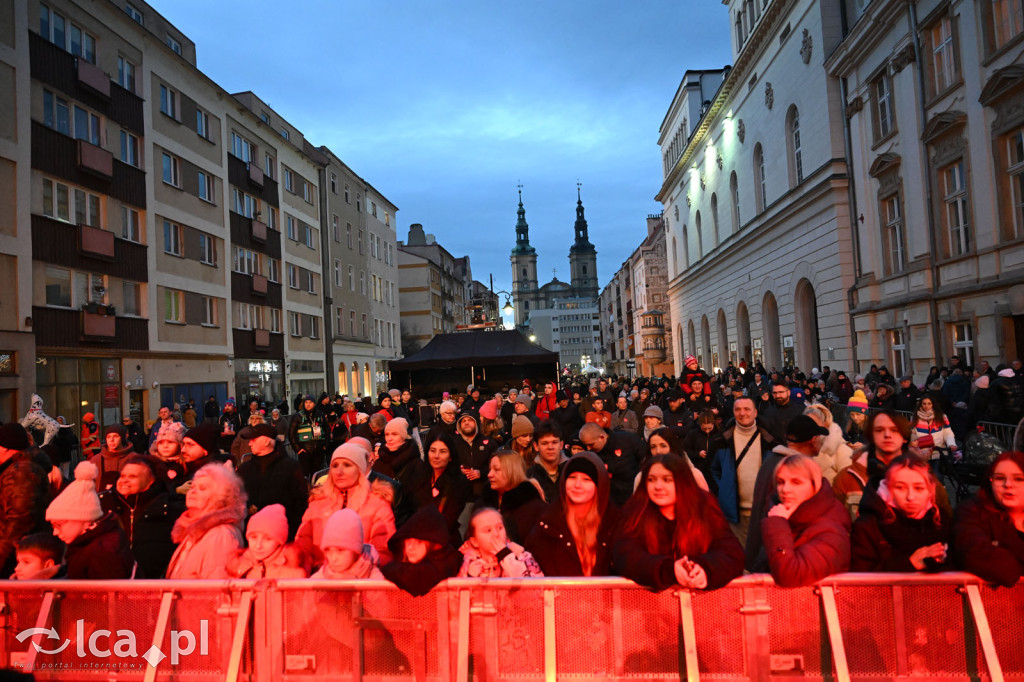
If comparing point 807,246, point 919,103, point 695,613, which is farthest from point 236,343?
point 695,613

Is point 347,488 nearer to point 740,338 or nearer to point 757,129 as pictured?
point 757,129

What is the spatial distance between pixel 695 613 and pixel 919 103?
68.7 ft

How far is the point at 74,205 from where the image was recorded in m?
21.2

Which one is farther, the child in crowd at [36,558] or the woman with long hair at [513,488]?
the woman with long hair at [513,488]

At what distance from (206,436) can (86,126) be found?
19977mm

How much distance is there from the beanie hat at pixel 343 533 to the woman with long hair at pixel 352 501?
1105mm

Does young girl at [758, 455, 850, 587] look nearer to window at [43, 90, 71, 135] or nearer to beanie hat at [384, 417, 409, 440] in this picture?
beanie hat at [384, 417, 409, 440]

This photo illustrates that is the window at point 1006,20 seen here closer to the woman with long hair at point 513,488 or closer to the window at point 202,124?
the woman with long hair at point 513,488

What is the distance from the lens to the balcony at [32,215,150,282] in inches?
773

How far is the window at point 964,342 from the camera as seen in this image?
1806 cm

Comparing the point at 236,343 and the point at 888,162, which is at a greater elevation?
the point at 888,162

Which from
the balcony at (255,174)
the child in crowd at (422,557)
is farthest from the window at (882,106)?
the balcony at (255,174)

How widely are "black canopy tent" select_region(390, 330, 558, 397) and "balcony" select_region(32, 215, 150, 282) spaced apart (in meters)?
9.63

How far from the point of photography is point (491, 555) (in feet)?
12.9
